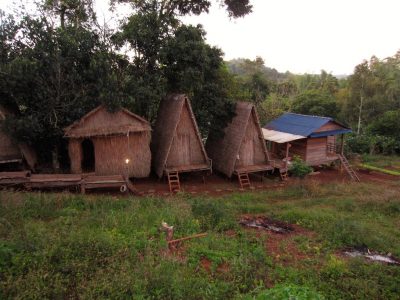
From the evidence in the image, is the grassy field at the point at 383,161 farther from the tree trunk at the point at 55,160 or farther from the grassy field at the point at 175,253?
the tree trunk at the point at 55,160

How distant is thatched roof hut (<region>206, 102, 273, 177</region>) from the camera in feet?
58.0

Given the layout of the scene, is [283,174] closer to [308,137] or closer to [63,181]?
[308,137]

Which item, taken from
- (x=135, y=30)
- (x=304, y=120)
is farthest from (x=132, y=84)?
(x=304, y=120)

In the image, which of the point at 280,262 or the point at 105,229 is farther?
the point at 105,229

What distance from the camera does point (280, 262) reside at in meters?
8.53

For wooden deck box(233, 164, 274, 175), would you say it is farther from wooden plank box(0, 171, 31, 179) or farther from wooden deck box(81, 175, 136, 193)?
wooden plank box(0, 171, 31, 179)

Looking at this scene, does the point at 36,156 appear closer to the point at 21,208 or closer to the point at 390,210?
the point at 21,208

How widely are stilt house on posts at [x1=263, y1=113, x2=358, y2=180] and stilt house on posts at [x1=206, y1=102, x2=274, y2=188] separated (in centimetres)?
231

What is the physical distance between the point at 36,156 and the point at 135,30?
311 inches

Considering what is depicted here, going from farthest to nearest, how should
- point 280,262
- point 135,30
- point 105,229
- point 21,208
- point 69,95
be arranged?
point 135,30 → point 69,95 → point 21,208 → point 105,229 → point 280,262

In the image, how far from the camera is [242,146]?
18.2 meters

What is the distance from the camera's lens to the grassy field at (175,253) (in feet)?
21.4

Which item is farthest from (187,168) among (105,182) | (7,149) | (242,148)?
(7,149)

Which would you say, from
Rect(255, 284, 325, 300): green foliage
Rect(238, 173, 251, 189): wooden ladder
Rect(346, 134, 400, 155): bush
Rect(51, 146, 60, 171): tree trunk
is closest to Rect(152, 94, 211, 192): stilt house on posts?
Rect(238, 173, 251, 189): wooden ladder
